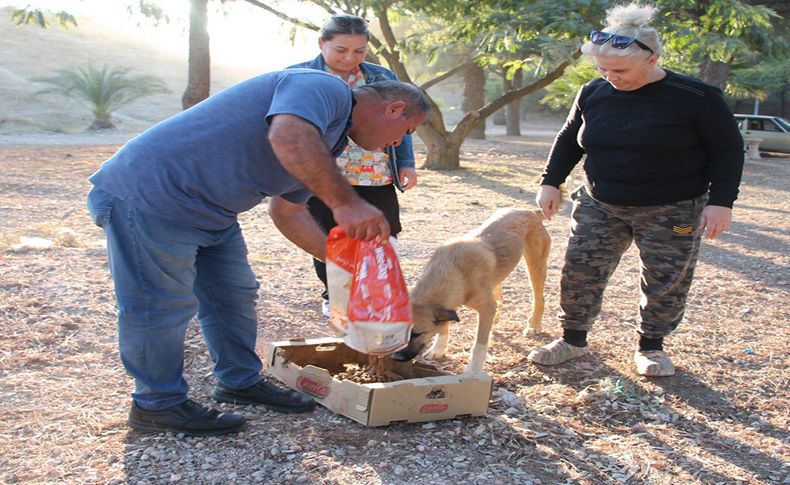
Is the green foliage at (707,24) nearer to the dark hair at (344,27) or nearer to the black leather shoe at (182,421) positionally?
the dark hair at (344,27)

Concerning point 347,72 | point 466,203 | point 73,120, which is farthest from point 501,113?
point 347,72

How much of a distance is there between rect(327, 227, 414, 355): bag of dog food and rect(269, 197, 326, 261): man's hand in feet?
1.58

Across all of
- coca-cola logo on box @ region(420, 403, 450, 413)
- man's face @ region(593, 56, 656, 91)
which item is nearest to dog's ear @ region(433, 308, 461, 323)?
coca-cola logo on box @ region(420, 403, 450, 413)

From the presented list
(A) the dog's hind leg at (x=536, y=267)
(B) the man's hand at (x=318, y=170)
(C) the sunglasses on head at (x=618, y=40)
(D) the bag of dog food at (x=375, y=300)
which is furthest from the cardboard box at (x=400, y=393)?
(C) the sunglasses on head at (x=618, y=40)

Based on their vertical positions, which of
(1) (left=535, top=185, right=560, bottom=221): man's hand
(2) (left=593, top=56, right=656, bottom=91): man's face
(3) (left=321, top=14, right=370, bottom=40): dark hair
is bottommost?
(1) (left=535, top=185, right=560, bottom=221): man's hand

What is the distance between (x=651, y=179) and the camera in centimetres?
430

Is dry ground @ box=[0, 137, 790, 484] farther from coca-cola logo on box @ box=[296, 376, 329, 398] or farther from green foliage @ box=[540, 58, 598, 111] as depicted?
green foliage @ box=[540, 58, 598, 111]

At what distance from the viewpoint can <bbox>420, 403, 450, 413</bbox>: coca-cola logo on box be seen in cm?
372

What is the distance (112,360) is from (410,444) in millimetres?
2066

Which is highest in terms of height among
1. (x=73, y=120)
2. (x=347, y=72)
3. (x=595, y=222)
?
(x=347, y=72)

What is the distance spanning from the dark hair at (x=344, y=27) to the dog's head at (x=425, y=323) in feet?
6.13

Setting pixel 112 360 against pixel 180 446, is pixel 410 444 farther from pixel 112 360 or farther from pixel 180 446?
pixel 112 360

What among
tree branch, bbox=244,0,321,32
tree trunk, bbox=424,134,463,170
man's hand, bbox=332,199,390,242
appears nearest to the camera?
man's hand, bbox=332,199,390,242

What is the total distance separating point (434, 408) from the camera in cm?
374
